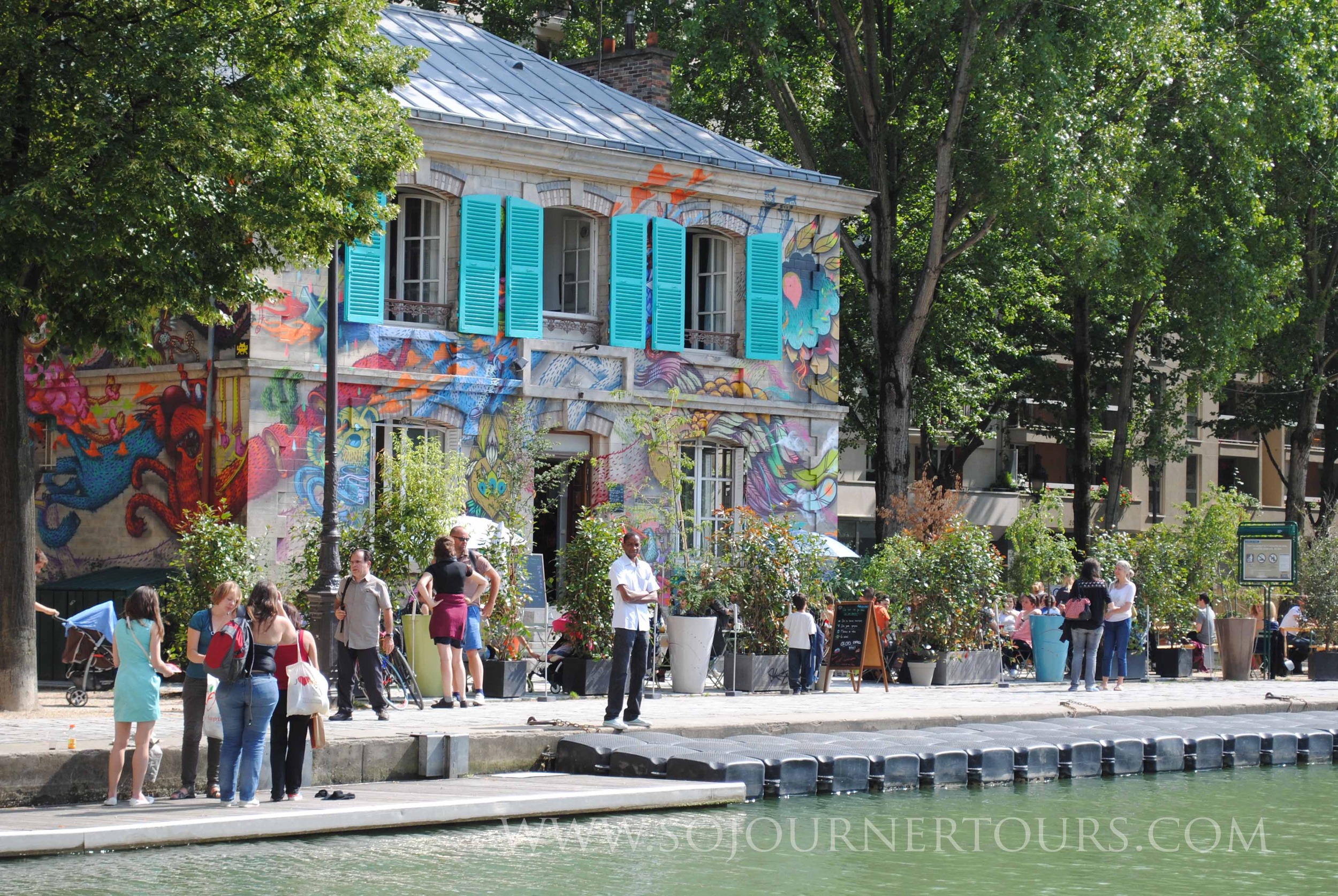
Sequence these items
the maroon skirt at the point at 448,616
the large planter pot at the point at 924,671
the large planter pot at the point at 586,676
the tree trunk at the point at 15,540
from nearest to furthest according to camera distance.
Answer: the tree trunk at the point at 15,540 < the maroon skirt at the point at 448,616 < the large planter pot at the point at 586,676 < the large planter pot at the point at 924,671

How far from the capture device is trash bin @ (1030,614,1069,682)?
24.9 metres

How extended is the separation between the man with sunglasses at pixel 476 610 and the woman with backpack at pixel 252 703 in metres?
5.18

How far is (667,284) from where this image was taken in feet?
86.2

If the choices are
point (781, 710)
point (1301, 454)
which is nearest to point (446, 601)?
point (781, 710)

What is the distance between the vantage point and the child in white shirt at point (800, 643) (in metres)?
20.8

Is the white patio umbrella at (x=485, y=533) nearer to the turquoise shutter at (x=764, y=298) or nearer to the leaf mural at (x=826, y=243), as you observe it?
the turquoise shutter at (x=764, y=298)

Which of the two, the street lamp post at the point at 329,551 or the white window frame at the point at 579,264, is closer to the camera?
the street lamp post at the point at 329,551

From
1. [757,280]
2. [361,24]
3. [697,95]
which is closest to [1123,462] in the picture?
[697,95]

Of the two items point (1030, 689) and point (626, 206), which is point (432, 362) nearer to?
point (626, 206)

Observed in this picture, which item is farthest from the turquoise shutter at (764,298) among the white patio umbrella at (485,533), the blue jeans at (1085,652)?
the white patio umbrella at (485,533)

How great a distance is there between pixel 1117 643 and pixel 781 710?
7903 mm

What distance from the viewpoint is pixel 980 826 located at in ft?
42.8

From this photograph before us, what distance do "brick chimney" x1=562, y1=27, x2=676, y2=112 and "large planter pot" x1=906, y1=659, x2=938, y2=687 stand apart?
1182cm

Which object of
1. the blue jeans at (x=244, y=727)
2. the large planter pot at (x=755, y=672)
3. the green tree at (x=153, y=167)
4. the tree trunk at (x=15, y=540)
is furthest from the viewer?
the large planter pot at (x=755, y=672)
